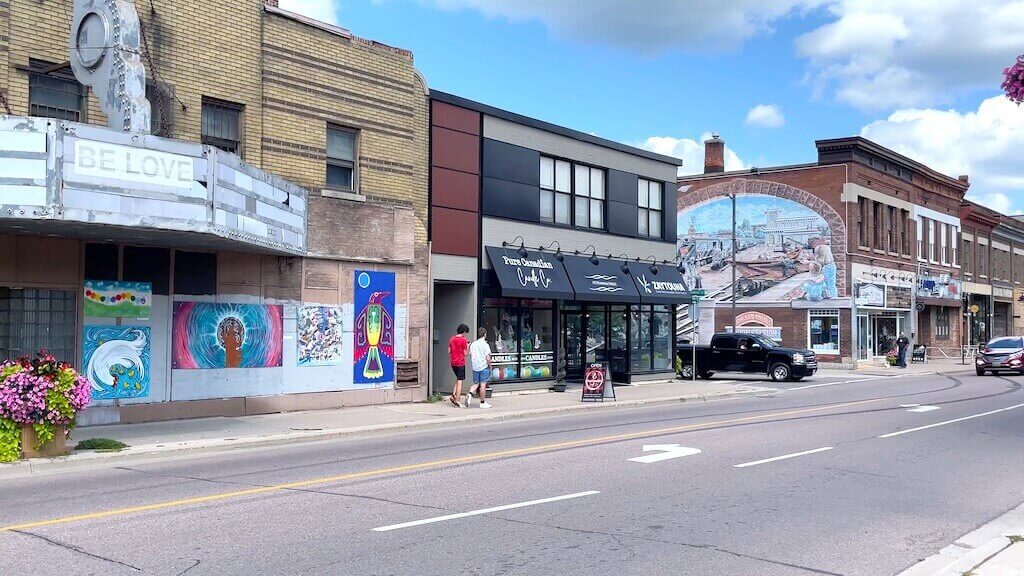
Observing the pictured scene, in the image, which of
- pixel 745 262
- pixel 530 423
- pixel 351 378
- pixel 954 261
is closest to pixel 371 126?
pixel 351 378

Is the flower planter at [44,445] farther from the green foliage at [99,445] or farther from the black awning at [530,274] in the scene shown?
the black awning at [530,274]

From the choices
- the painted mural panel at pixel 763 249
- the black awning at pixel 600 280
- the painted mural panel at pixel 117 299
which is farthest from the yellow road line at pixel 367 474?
the painted mural panel at pixel 763 249

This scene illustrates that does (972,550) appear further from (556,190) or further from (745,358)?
(745,358)

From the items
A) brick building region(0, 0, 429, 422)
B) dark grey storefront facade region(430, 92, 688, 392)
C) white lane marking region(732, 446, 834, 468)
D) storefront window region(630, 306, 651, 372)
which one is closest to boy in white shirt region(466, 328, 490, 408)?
brick building region(0, 0, 429, 422)

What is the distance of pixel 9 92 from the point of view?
46.6ft

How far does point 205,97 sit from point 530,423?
8.87 metres

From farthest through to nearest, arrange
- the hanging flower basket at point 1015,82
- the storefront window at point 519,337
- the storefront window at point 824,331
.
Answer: the storefront window at point 824,331, the storefront window at point 519,337, the hanging flower basket at point 1015,82

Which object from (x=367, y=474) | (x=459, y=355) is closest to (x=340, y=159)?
(x=459, y=355)

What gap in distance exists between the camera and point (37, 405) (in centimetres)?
1178

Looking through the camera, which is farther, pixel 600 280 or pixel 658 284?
pixel 658 284

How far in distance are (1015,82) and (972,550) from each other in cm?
545

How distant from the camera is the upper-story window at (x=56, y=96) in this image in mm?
14716

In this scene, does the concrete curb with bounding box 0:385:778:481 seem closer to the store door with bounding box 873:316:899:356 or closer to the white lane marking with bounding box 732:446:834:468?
the white lane marking with bounding box 732:446:834:468

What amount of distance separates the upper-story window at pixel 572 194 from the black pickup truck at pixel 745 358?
834 centimetres
